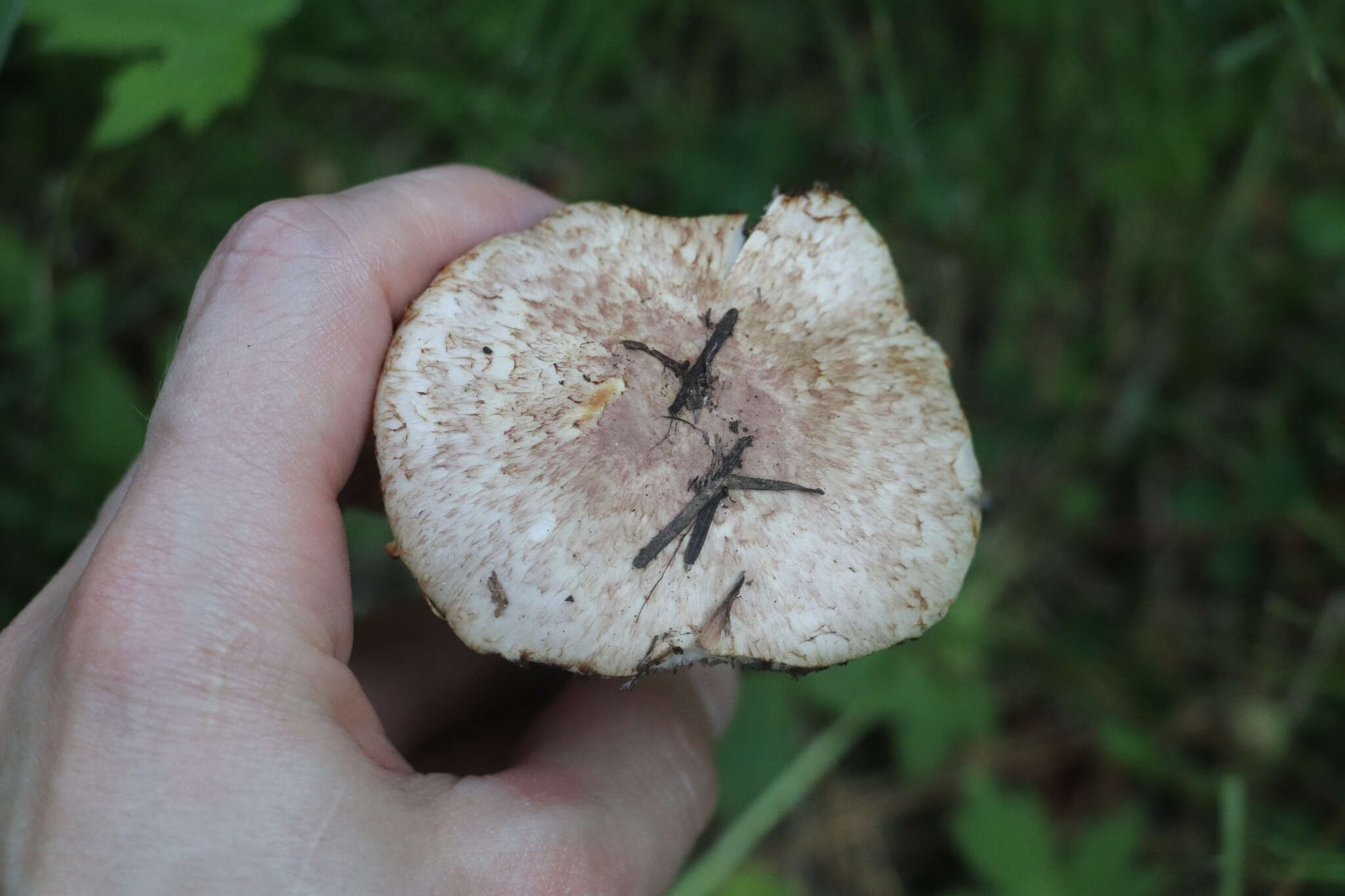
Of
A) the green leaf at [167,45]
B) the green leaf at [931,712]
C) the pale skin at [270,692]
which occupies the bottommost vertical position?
the green leaf at [931,712]

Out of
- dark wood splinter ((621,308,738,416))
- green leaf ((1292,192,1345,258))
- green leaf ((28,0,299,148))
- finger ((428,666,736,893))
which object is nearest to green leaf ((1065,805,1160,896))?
finger ((428,666,736,893))

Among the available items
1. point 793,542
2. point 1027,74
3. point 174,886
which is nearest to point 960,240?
point 1027,74

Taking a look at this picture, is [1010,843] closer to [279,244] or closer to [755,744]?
[755,744]

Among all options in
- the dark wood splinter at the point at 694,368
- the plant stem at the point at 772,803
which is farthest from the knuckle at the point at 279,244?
the plant stem at the point at 772,803

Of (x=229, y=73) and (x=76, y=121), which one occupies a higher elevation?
(x=229, y=73)

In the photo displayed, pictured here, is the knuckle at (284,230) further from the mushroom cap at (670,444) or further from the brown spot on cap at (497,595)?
the brown spot on cap at (497,595)

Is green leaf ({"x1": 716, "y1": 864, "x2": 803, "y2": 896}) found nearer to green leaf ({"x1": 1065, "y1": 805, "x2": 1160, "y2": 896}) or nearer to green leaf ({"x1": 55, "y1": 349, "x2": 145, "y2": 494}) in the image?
green leaf ({"x1": 1065, "y1": 805, "x2": 1160, "y2": 896})

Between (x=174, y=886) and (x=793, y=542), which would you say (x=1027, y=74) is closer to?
(x=793, y=542)
